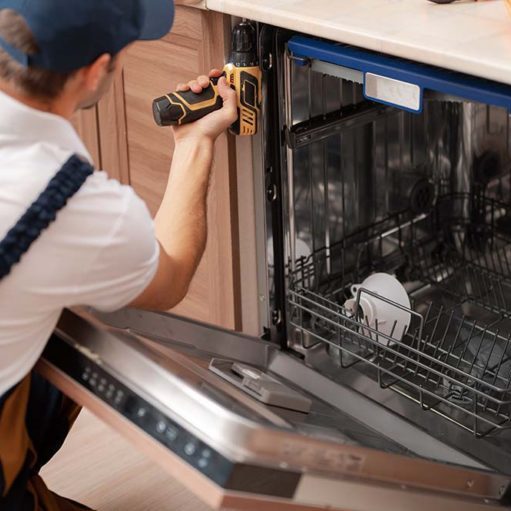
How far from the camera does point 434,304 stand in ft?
7.08

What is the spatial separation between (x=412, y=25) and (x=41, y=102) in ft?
1.98

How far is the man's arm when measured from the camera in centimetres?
149

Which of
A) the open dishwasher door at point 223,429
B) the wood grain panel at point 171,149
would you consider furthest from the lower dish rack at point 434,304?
the open dishwasher door at point 223,429

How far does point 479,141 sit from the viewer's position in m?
2.25

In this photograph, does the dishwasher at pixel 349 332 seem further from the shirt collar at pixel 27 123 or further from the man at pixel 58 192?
the shirt collar at pixel 27 123

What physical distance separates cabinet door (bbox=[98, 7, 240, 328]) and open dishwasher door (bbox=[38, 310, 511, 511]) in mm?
448

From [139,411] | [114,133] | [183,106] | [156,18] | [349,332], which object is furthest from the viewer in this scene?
[114,133]

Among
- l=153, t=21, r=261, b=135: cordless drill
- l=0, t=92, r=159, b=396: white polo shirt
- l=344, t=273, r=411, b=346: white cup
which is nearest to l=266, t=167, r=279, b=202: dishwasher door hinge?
l=153, t=21, r=261, b=135: cordless drill

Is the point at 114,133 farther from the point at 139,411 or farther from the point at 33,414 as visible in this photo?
the point at 139,411

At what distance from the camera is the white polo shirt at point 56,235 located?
127 centimetres

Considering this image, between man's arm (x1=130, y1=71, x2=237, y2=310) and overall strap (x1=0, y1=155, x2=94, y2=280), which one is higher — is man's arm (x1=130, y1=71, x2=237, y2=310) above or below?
below

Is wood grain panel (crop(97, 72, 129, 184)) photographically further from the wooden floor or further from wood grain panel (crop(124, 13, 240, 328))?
the wooden floor

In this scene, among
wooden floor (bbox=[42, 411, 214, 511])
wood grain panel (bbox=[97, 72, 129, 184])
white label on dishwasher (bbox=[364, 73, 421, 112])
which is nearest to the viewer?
white label on dishwasher (bbox=[364, 73, 421, 112])

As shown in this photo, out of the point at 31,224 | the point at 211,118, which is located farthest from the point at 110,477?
the point at 31,224
